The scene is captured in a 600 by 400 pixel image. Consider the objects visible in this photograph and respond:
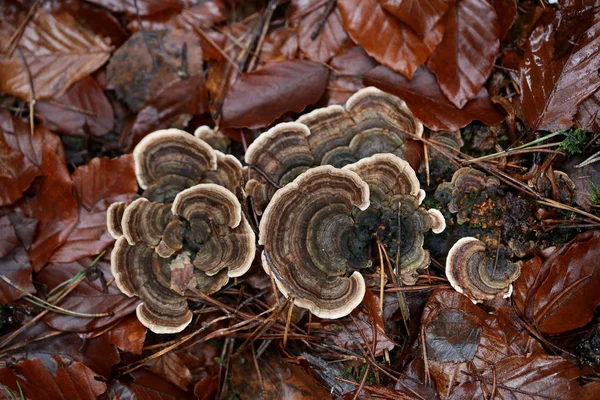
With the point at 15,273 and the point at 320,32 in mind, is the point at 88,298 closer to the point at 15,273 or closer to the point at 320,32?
the point at 15,273

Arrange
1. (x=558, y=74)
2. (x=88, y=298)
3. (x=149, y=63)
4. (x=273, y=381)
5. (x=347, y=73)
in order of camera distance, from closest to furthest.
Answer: (x=558, y=74)
(x=273, y=381)
(x=88, y=298)
(x=347, y=73)
(x=149, y=63)

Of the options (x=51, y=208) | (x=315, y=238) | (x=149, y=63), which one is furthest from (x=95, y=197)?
(x=315, y=238)

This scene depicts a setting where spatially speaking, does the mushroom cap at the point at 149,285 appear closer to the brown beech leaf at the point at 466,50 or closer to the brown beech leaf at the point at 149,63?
the brown beech leaf at the point at 149,63

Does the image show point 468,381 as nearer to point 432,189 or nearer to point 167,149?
point 432,189

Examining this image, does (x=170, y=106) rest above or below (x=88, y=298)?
above

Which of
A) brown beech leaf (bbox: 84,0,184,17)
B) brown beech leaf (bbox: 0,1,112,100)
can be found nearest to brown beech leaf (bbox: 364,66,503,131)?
brown beech leaf (bbox: 84,0,184,17)

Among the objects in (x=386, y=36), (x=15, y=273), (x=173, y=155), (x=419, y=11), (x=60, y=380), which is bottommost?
(x=60, y=380)

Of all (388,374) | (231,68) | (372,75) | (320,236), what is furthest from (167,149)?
(388,374)
